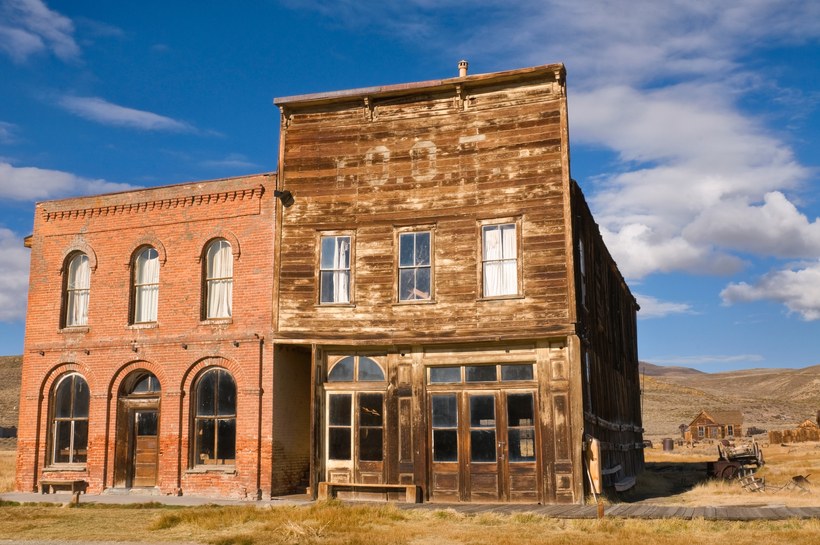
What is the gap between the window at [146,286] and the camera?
71.4ft

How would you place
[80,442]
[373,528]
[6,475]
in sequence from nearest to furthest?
[373,528], [80,442], [6,475]

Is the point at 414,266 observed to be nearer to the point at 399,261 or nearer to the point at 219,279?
the point at 399,261

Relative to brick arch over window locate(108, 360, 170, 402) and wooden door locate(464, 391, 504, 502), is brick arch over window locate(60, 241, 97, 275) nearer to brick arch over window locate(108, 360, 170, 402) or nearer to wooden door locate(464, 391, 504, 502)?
brick arch over window locate(108, 360, 170, 402)

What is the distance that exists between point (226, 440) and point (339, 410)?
121 inches

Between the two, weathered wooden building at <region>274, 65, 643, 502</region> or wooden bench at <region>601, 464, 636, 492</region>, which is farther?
wooden bench at <region>601, 464, 636, 492</region>

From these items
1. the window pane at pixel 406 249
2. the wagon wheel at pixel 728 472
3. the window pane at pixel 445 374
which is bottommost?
the wagon wheel at pixel 728 472

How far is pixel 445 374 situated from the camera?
1898cm

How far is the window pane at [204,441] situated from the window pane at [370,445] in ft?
12.9

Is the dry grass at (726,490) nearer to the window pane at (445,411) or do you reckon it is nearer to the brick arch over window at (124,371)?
the window pane at (445,411)

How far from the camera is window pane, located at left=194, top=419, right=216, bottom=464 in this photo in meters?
20.4

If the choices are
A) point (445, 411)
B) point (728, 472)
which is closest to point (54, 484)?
point (445, 411)

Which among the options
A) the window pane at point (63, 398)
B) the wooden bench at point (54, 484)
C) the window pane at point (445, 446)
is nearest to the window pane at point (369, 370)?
the window pane at point (445, 446)

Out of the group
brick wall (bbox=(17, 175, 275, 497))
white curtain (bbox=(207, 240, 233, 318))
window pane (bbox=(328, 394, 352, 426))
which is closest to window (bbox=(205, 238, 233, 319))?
white curtain (bbox=(207, 240, 233, 318))

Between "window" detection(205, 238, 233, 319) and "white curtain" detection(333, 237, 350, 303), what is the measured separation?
2.99 m
